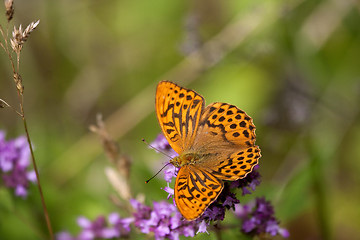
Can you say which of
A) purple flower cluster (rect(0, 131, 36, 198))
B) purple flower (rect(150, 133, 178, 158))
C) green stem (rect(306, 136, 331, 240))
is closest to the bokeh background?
green stem (rect(306, 136, 331, 240))

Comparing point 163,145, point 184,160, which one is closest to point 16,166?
point 163,145

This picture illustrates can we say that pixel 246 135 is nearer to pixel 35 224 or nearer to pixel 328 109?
pixel 35 224

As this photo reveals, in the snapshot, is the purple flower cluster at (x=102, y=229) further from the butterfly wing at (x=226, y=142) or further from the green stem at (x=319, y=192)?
the green stem at (x=319, y=192)

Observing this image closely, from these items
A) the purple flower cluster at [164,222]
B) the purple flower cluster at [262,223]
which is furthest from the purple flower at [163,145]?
the purple flower cluster at [262,223]

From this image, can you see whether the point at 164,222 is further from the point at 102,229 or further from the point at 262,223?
the point at 102,229

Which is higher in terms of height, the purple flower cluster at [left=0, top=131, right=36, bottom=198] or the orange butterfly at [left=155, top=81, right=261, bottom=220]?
the purple flower cluster at [left=0, top=131, right=36, bottom=198]

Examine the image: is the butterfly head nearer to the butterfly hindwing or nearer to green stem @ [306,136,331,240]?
the butterfly hindwing

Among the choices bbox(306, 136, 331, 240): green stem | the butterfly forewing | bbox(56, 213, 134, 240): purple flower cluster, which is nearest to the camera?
the butterfly forewing

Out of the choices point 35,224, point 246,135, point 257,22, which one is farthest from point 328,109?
point 35,224
